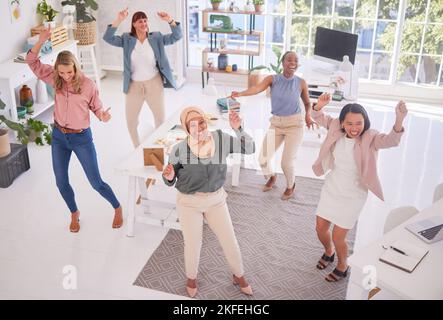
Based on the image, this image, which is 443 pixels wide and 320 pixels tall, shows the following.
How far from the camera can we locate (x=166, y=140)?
4.48 metres

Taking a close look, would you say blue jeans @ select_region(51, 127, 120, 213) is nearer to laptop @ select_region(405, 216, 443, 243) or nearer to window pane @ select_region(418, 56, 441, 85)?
laptop @ select_region(405, 216, 443, 243)

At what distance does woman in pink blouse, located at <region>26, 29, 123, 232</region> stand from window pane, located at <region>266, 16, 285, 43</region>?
14.1 ft

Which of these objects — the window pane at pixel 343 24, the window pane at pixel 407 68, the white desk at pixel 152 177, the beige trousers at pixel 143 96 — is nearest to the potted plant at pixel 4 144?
the beige trousers at pixel 143 96

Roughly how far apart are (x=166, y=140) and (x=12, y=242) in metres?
1.45

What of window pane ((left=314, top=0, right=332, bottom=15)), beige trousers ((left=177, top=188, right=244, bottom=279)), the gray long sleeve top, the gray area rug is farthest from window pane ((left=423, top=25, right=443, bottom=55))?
beige trousers ((left=177, top=188, right=244, bottom=279))

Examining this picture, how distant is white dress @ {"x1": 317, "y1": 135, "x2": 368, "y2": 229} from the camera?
3.54 m

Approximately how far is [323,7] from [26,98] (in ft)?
13.3

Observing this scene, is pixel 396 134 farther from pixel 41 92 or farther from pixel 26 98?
pixel 41 92

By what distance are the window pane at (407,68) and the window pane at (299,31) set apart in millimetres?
→ 1330

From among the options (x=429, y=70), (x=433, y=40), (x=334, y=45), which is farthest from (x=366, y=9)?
(x=334, y=45)

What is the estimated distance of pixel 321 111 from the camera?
12.3 feet

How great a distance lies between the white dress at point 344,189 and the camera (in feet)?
11.6
